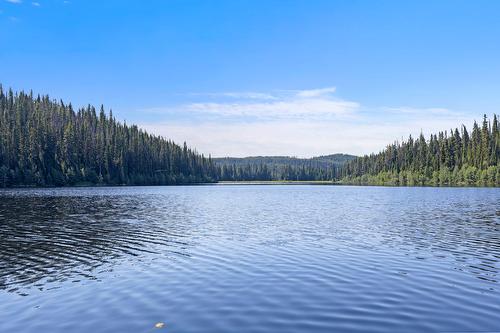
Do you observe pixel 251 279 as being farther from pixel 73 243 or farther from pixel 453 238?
pixel 453 238

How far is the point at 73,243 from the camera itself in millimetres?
34250

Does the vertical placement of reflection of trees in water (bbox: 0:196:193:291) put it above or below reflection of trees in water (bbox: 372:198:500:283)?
below

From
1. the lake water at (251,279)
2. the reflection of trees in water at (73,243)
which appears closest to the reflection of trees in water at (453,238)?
the lake water at (251,279)

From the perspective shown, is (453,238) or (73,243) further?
(453,238)

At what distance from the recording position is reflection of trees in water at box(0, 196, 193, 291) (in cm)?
2386

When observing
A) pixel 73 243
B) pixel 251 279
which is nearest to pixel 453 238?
pixel 251 279

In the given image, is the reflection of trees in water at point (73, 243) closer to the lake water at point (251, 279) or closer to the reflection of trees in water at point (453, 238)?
the lake water at point (251, 279)

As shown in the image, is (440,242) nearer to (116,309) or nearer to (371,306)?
(371,306)

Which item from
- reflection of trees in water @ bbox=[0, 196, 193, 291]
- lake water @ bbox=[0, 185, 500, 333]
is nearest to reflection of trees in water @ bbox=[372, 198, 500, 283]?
lake water @ bbox=[0, 185, 500, 333]

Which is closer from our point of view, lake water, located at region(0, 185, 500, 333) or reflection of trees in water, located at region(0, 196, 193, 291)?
lake water, located at region(0, 185, 500, 333)

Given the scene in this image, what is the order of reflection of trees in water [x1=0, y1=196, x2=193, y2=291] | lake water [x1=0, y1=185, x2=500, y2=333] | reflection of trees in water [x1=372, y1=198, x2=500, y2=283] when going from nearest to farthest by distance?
1. lake water [x1=0, y1=185, x2=500, y2=333]
2. reflection of trees in water [x1=0, y1=196, x2=193, y2=291]
3. reflection of trees in water [x1=372, y1=198, x2=500, y2=283]

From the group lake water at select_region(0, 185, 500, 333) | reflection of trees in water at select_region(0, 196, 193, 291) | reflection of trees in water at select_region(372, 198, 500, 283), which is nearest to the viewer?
lake water at select_region(0, 185, 500, 333)

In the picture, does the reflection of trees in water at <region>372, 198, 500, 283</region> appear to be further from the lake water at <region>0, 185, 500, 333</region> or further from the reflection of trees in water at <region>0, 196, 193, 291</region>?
the reflection of trees in water at <region>0, 196, 193, 291</region>

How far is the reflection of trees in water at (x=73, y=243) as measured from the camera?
2386cm
